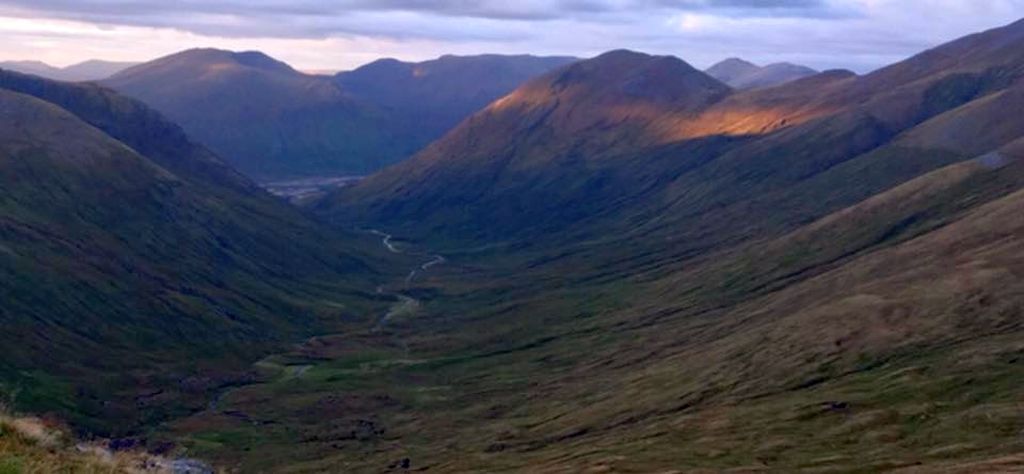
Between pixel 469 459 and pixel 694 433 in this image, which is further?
pixel 469 459

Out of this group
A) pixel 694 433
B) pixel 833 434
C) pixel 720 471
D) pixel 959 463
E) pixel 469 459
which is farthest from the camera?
pixel 469 459

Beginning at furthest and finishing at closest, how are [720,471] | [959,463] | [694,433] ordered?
[694,433] → [720,471] → [959,463]

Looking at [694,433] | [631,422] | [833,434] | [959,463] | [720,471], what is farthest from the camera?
[631,422]

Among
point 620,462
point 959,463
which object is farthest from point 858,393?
point 959,463

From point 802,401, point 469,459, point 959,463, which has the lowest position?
point 469,459

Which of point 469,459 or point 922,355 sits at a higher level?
point 922,355

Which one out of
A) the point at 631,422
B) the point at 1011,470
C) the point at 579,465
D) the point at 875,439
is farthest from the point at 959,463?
the point at 631,422

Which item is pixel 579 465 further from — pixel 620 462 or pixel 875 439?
pixel 875 439

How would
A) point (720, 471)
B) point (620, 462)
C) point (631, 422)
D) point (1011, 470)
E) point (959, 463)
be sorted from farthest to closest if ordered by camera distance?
1. point (631, 422)
2. point (620, 462)
3. point (720, 471)
4. point (959, 463)
5. point (1011, 470)

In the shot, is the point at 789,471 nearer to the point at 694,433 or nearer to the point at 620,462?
the point at 620,462
